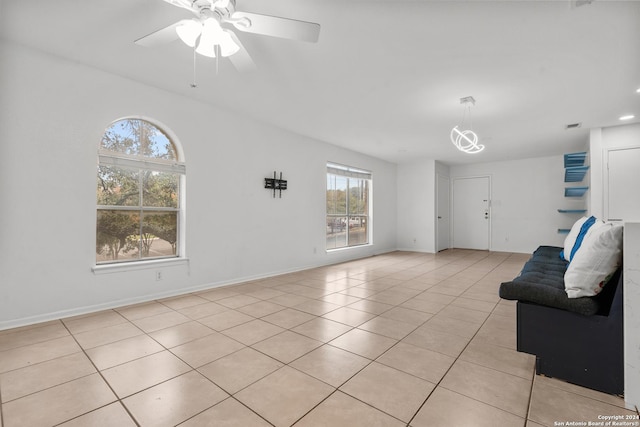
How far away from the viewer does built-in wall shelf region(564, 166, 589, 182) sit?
5480 mm

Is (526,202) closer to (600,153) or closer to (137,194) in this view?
(600,153)

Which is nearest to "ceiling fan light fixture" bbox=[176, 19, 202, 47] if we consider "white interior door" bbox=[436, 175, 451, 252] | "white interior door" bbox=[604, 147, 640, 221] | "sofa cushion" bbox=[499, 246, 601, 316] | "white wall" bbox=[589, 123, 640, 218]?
"sofa cushion" bbox=[499, 246, 601, 316]

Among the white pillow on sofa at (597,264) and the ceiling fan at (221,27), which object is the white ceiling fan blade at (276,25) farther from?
the white pillow on sofa at (597,264)

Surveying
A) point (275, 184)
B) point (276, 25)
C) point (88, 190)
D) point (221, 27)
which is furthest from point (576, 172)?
point (88, 190)

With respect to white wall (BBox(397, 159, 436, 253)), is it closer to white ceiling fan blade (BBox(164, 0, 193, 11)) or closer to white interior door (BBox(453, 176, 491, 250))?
white interior door (BBox(453, 176, 491, 250))

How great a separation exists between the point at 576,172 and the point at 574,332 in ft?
17.7

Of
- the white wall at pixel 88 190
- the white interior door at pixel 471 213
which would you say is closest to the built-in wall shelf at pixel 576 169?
the white interior door at pixel 471 213

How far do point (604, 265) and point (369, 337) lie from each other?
A: 1614 millimetres

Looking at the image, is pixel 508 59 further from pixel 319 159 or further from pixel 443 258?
pixel 443 258

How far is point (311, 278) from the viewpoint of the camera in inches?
183

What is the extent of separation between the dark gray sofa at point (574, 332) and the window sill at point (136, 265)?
347cm

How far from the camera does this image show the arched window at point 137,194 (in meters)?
3.21

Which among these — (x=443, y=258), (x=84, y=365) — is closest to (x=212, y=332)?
(x=84, y=365)

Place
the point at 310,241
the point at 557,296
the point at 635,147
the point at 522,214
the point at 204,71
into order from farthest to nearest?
the point at 522,214, the point at 310,241, the point at 635,147, the point at 204,71, the point at 557,296
